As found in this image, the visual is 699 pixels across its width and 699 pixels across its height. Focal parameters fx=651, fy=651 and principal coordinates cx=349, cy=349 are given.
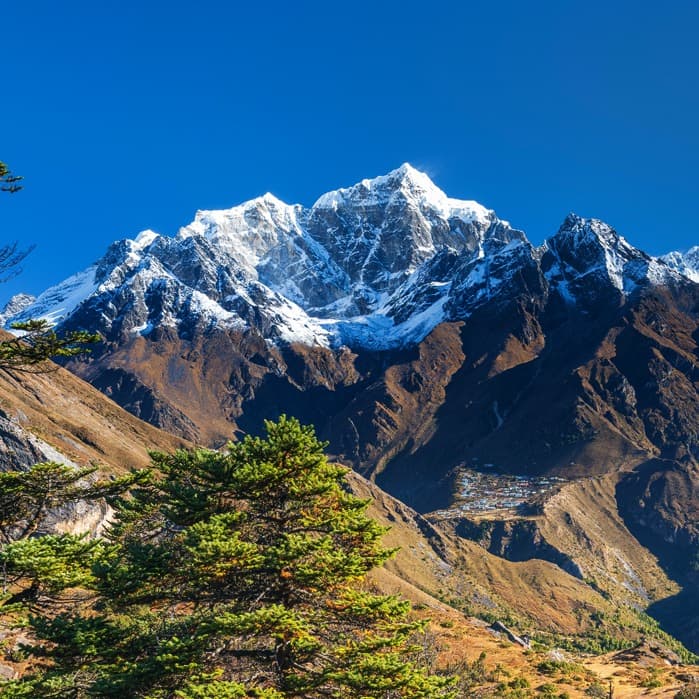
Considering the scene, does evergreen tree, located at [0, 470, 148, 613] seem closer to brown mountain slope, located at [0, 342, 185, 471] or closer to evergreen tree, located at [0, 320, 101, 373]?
evergreen tree, located at [0, 320, 101, 373]

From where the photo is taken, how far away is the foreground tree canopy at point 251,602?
58.2ft

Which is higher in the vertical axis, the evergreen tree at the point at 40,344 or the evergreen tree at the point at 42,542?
the evergreen tree at the point at 40,344

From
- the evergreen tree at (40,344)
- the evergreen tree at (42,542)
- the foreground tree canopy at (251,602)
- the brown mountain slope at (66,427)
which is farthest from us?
the brown mountain slope at (66,427)

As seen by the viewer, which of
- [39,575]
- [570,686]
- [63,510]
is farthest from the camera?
[63,510]

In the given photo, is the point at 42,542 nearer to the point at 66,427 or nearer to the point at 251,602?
the point at 251,602

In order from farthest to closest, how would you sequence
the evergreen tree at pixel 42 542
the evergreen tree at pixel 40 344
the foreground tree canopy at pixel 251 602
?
the foreground tree canopy at pixel 251 602
the evergreen tree at pixel 42 542
the evergreen tree at pixel 40 344

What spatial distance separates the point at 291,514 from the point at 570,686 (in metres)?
36.4

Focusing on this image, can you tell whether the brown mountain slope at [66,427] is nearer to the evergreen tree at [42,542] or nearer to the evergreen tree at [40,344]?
the evergreen tree at [42,542]

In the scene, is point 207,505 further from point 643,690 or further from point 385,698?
point 643,690

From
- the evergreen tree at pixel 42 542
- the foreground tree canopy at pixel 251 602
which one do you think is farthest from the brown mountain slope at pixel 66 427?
the foreground tree canopy at pixel 251 602

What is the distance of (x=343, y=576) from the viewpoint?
19.3 metres

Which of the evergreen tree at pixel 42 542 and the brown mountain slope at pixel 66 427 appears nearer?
the evergreen tree at pixel 42 542

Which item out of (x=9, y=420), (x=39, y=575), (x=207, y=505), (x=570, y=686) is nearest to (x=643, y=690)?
(x=570, y=686)

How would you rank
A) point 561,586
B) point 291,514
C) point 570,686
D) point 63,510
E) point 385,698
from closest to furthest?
point 385,698 < point 291,514 < point 570,686 < point 63,510 < point 561,586
